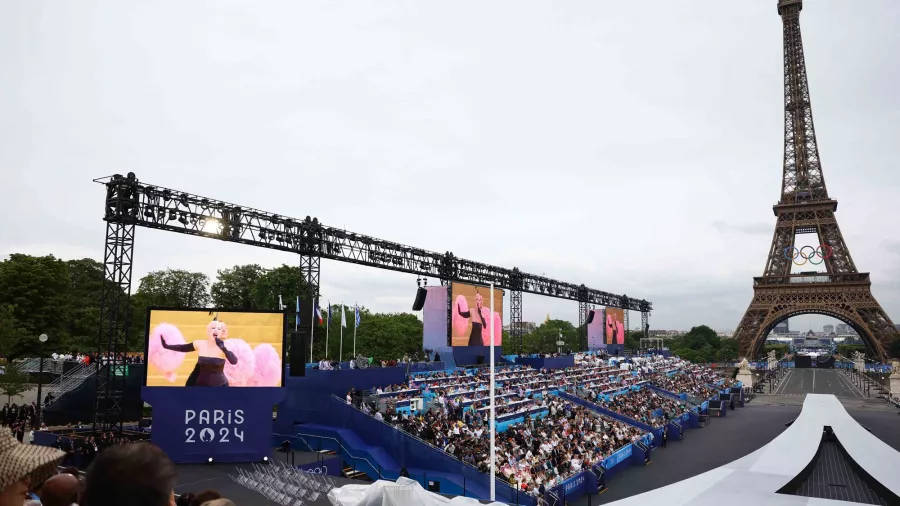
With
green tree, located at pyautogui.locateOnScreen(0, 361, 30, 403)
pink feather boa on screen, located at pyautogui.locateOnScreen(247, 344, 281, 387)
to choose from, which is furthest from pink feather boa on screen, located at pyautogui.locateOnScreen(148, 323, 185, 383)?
green tree, located at pyautogui.locateOnScreen(0, 361, 30, 403)

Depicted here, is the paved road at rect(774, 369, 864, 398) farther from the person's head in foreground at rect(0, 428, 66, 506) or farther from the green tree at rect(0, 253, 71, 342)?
the green tree at rect(0, 253, 71, 342)

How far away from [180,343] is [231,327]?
1910 mm

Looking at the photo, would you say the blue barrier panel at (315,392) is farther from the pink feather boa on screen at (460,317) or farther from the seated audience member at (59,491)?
the seated audience member at (59,491)

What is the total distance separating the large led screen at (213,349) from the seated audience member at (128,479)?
66.0 ft

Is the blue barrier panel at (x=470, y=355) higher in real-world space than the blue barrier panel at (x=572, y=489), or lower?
higher

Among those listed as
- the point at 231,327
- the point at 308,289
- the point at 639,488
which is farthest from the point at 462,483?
the point at 308,289

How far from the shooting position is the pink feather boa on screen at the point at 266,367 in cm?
2117

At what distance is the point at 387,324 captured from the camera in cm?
6956

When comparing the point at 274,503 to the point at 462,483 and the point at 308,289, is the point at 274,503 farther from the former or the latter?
the point at 308,289

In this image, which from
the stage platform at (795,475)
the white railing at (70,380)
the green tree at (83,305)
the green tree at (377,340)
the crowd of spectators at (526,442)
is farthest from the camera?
the green tree at (377,340)

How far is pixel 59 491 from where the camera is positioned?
3.22 meters

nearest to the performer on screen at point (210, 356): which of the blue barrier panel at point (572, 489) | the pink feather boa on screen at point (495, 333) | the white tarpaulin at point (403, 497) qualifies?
the white tarpaulin at point (403, 497)

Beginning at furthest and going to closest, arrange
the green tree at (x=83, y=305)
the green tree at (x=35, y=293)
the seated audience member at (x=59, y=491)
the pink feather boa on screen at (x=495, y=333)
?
1. the green tree at (x=83, y=305)
2. the green tree at (x=35, y=293)
3. the pink feather boa on screen at (x=495, y=333)
4. the seated audience member at (x=59, y=491)

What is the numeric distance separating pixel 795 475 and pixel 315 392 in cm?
2030
